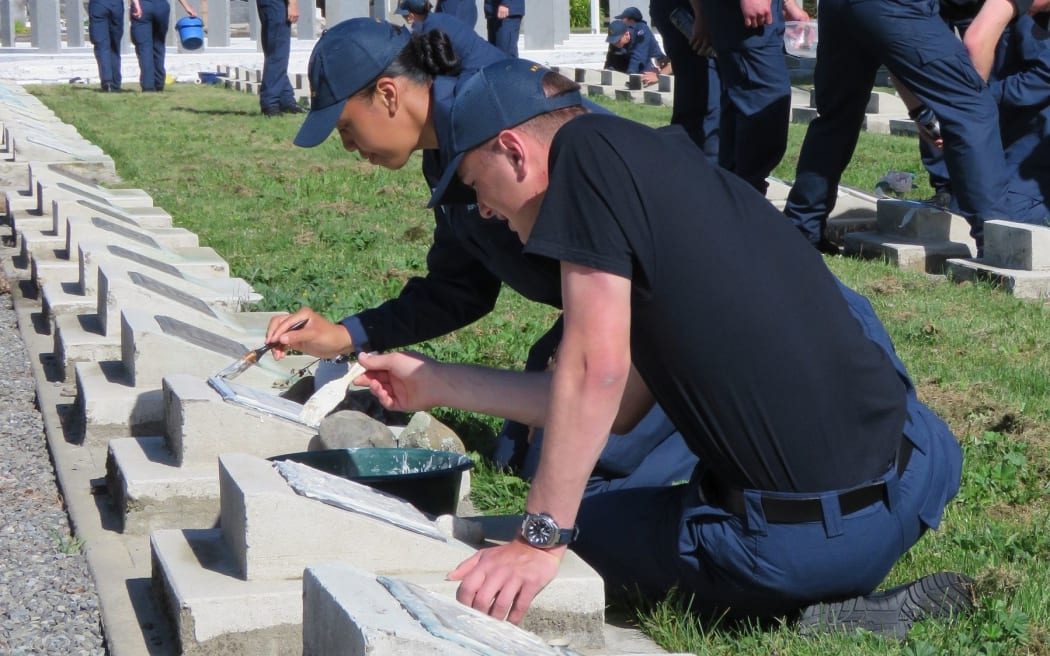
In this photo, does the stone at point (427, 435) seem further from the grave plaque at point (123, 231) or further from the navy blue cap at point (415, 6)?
the navy blue cap at point (415, 6)

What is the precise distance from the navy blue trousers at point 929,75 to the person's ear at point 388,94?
142 inches

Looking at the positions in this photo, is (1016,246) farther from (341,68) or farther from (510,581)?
(510,581)

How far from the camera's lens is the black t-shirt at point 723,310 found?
2461mm

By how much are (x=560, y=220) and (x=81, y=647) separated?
1390 mm

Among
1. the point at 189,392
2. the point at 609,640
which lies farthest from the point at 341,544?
the point at 189,392

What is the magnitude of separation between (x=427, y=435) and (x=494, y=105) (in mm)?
1567

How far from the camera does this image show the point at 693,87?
8.59 m

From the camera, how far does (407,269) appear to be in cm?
690

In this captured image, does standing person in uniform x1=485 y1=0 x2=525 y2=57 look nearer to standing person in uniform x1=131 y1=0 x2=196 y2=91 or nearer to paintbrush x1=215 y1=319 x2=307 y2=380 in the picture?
standing person in uniform x1=131 y1=0 x2=196 y2=91

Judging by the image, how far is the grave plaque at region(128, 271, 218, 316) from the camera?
17.1ft

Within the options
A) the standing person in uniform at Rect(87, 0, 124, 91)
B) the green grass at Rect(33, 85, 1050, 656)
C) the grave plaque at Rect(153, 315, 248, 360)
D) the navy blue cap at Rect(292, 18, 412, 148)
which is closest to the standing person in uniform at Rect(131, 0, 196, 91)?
the standing person in uniform at Rect(87, 0, 124, 91)

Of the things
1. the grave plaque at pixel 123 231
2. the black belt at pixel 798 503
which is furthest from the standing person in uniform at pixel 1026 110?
the black belt at pixel 798 503

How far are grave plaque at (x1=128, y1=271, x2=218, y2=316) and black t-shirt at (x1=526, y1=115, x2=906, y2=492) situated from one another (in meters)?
2.96

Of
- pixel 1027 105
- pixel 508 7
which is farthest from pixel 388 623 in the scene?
pixel 508 7
